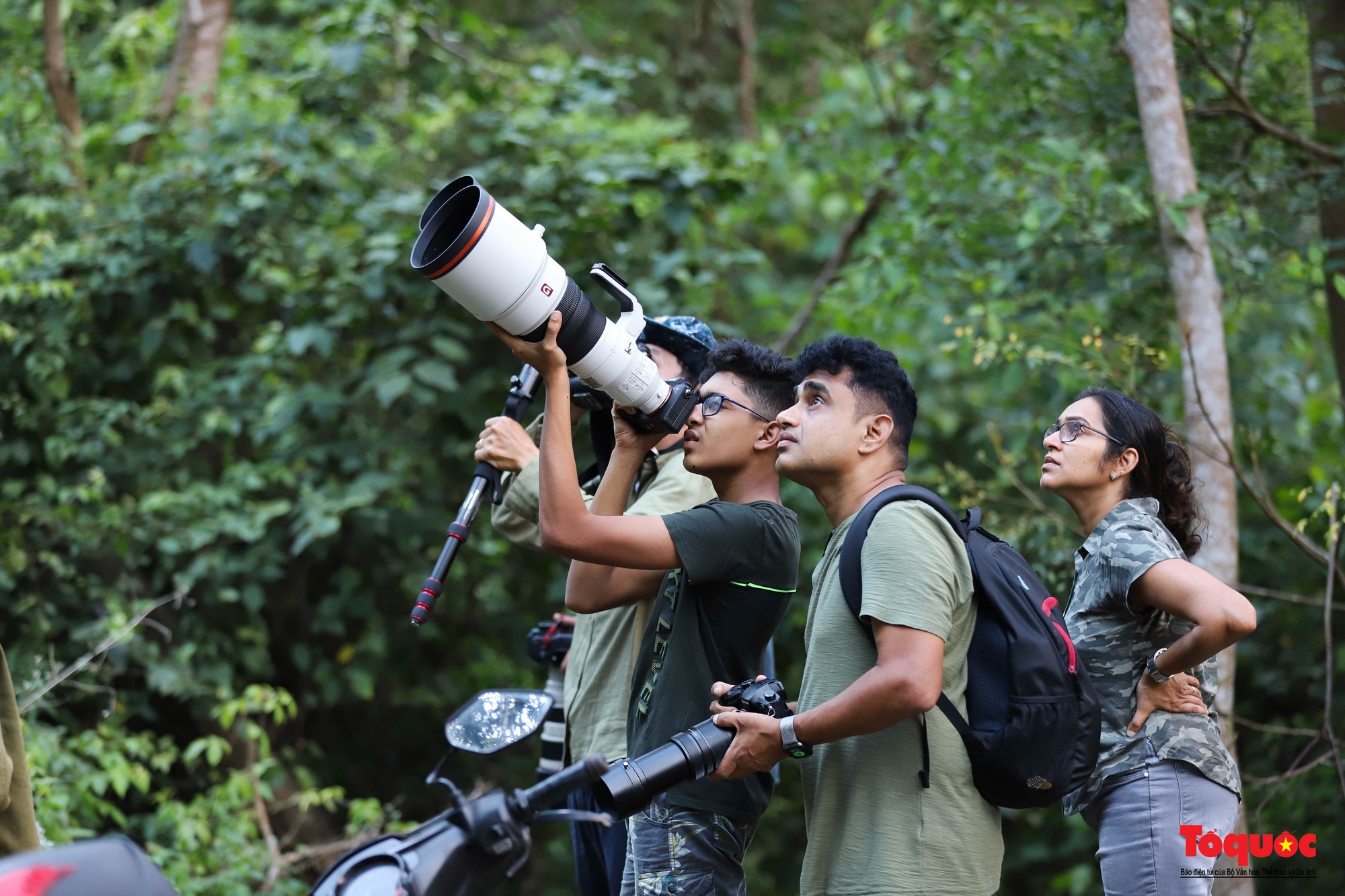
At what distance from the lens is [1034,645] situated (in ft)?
6.63

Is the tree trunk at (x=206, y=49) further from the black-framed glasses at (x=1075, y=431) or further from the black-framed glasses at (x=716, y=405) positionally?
the black-framed glasses at (x=1075, y=431)

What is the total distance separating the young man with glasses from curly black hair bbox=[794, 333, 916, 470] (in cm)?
23

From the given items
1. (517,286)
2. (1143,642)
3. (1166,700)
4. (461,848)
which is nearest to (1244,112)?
(1143,642)

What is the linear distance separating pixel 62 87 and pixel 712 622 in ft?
15.5

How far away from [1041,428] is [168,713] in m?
4.10

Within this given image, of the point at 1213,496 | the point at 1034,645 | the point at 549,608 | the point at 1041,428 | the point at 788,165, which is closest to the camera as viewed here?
the point at 1034,645

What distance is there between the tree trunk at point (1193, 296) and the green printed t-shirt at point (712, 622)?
1778 millimetres

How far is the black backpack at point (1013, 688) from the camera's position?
1995mm

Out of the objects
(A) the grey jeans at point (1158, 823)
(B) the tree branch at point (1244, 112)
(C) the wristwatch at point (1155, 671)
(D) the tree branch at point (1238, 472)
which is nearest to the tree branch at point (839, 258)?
(B) the tree branch at point (1244, 112)

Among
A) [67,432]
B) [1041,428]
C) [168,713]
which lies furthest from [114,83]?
[1041,428]

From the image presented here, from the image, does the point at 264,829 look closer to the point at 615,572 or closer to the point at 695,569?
the point at 615,572

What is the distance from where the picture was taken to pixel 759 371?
2611 mm

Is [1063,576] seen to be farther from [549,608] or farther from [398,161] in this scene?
[398,161]

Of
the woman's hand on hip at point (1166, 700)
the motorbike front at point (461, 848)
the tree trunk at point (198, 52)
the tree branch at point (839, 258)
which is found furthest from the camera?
the tree branch at point (839, 258)
